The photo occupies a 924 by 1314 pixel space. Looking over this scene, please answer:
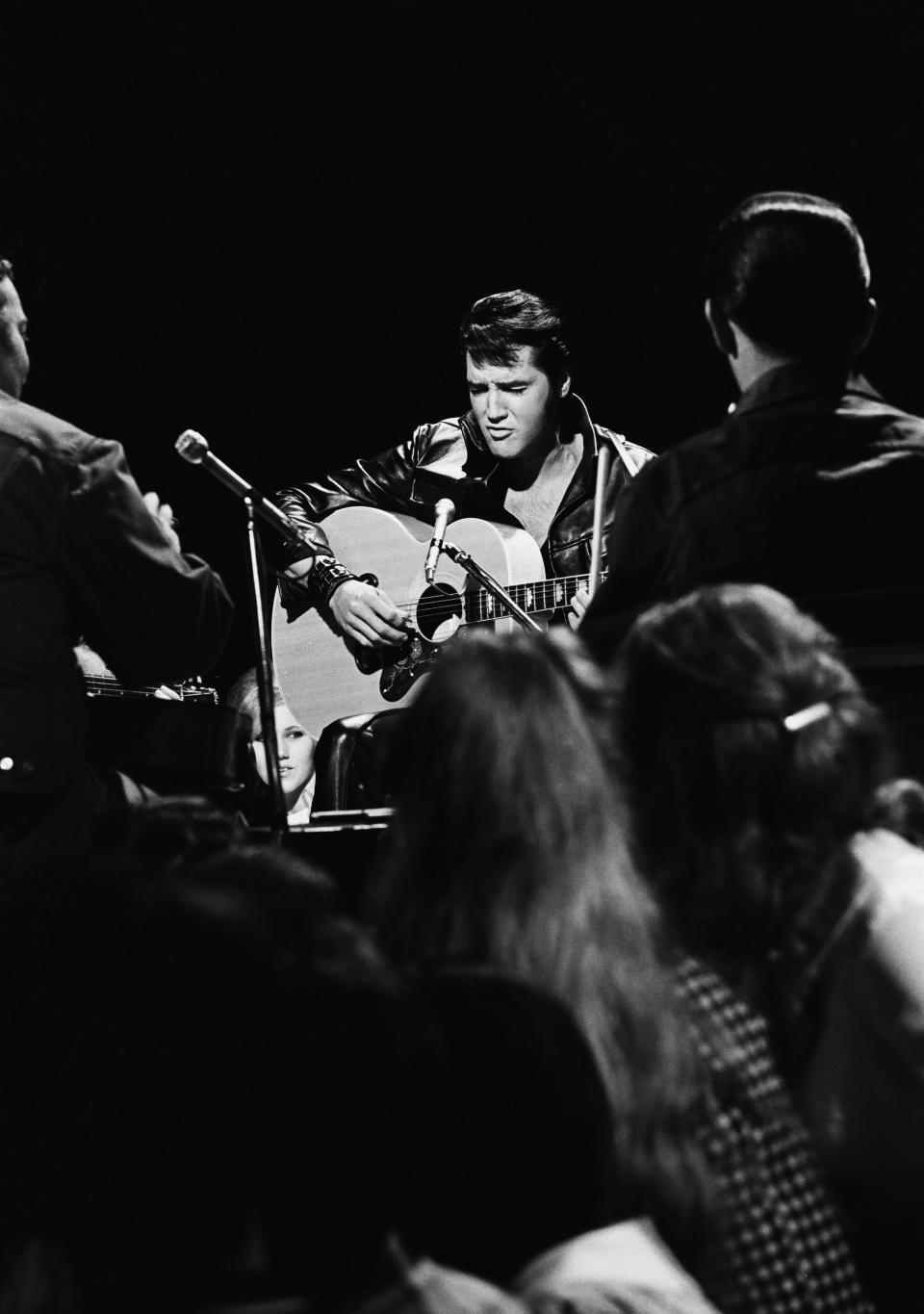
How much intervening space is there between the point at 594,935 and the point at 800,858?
1.12ft

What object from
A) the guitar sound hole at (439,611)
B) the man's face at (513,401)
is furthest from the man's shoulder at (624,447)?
the guitar sound hole at (439,611)

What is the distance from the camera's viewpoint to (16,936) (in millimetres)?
2002

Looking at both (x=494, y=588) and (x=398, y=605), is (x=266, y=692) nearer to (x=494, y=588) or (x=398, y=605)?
(x=494, y=588)

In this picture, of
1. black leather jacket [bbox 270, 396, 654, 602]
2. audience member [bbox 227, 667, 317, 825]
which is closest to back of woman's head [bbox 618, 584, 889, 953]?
black leather jacket [bbox 270, 396, 654, 602]

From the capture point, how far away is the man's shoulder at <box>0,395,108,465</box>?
2.55 metres

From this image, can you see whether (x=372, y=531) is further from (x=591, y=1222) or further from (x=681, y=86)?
(x=591, y=1222)

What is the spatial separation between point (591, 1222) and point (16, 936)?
3.55 ft

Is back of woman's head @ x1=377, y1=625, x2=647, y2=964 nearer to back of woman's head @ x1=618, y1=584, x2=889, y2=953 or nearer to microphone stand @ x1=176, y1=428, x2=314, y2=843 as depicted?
back of woman's head @ x1=618, y1=584, x2=889, y2=953

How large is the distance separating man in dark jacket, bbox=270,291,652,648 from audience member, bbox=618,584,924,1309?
290cm

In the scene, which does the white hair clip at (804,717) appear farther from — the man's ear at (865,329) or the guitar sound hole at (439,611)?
the guitar sound hole at (439,611)

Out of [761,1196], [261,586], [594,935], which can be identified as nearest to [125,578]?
[261,586]

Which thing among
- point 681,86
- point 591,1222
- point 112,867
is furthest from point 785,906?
point 681,86

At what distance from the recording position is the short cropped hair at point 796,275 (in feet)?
8.21

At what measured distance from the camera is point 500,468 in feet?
16.4
